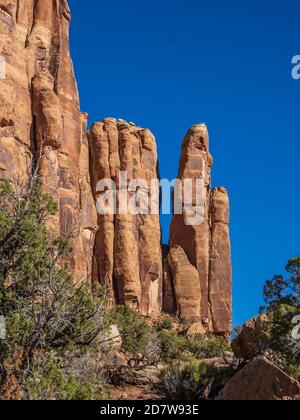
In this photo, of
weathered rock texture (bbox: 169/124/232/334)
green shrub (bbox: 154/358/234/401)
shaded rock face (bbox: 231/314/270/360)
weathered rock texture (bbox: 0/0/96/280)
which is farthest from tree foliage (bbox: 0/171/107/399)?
weathered rock texture (bbox: 169/124/232/334)

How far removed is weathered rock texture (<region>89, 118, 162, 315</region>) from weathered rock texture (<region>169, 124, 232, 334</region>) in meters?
2.36

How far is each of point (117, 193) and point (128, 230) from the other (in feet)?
13.1

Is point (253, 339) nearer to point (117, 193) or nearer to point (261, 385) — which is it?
point (261, 385)

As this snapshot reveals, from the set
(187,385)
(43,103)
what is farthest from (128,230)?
(187,385)

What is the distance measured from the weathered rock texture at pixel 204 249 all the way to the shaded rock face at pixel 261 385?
42956 millimetres

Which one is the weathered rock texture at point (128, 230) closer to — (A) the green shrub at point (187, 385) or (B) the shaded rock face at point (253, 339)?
(B) the shaded rock face at point (253, 339)

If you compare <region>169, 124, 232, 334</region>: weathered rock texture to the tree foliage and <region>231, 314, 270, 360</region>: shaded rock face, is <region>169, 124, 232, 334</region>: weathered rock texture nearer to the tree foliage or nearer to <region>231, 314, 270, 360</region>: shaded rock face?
<region>231, 314, 270, 360</region>: shaded rock face

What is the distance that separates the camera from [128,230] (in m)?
52.9

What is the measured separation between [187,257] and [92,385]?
4361 cm

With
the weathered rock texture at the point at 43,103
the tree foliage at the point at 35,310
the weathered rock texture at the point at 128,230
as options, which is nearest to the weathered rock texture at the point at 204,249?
the weathered rock texture at the point at 128,230

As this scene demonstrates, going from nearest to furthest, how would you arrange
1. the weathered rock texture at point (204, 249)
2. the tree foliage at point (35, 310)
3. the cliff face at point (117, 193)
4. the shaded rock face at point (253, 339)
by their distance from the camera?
the tree foliage at point (35, 310), the shaded rock face at point (253, 339), the cliff face at point (117, 193), the weathered rock texture at point (204, 249)

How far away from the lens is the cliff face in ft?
114

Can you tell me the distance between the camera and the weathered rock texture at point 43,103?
29.2 metres

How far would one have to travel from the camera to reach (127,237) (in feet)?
172
